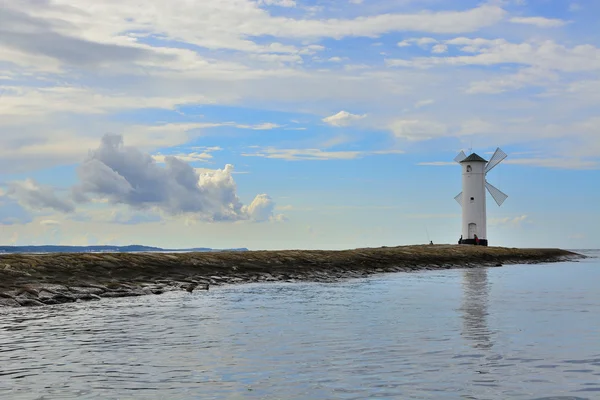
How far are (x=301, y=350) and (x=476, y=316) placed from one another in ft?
28.8

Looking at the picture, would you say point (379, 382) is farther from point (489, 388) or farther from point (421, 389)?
point (489, 388)

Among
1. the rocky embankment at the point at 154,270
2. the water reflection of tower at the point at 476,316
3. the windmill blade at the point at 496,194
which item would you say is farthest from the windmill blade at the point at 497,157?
the water reflection of tower at the point at 476,316

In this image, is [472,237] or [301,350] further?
[472,237]

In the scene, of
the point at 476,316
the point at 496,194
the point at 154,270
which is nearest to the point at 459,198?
the point at 496,194

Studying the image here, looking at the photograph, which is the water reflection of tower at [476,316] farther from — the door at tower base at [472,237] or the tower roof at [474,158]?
the tower roof at [474,158]

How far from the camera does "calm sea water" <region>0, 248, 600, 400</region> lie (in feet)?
34.1

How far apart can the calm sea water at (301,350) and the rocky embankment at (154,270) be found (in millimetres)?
2545

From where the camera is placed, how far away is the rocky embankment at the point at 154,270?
25812mm

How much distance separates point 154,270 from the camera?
3466 cm

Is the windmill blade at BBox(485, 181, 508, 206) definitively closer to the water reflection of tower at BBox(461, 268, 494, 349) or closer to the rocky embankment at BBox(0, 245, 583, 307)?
the rocky embankment at BBox(0, 245, 583, 307)

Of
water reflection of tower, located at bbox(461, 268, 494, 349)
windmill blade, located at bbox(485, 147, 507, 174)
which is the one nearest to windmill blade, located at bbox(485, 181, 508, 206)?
windmill blade, located at bbox(485, 147, 507, 174)

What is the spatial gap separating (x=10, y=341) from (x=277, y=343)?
634 centimetres

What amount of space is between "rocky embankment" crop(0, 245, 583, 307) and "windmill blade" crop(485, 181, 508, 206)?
36.7 m

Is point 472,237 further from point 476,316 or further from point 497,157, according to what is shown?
point 476,316
